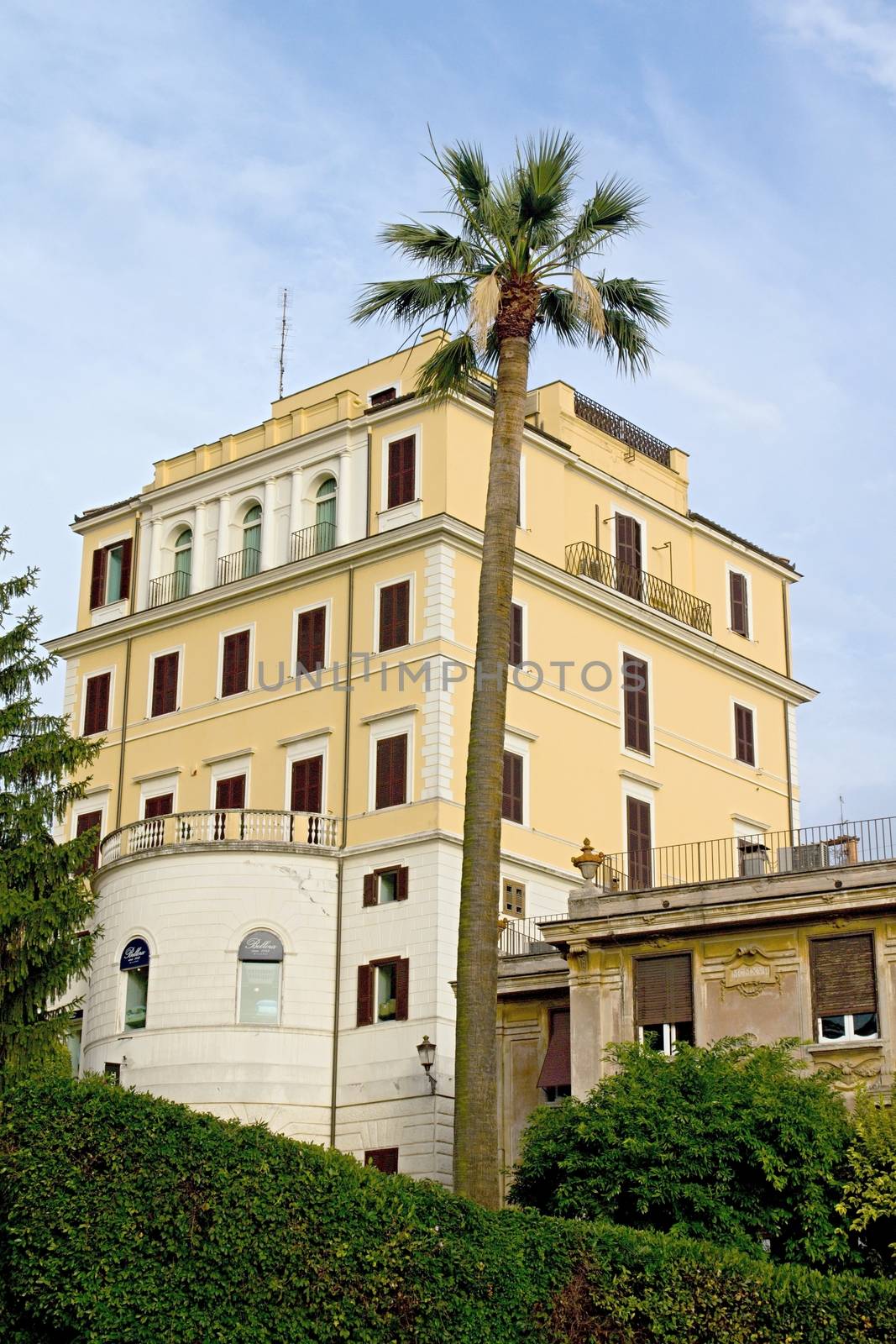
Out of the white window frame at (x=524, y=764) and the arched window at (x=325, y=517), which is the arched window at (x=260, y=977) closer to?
the white window frame at (x=524, y=764)

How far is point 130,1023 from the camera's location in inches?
1624

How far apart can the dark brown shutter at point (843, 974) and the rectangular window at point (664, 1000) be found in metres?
2.19

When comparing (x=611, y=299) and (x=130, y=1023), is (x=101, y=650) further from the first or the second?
(x=611, y=299)

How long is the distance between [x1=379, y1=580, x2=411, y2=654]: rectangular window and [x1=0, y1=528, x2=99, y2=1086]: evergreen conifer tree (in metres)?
7.90

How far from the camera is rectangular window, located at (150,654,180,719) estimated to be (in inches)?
1892

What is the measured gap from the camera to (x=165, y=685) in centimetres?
4841

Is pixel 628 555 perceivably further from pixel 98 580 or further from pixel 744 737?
pixel 98 580

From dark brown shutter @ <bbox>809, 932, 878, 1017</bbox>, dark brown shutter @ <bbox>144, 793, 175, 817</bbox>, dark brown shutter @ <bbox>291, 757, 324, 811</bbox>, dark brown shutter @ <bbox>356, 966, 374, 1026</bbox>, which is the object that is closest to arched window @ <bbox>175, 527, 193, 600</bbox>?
dark brown shutter @ <bbox>144, 793, 175, 817</bbox>

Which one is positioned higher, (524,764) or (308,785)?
(524,764)

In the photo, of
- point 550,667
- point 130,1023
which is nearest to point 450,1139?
point 130,1023

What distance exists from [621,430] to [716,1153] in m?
26.5

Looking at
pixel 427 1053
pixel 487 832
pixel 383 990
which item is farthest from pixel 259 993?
pixel 487 832

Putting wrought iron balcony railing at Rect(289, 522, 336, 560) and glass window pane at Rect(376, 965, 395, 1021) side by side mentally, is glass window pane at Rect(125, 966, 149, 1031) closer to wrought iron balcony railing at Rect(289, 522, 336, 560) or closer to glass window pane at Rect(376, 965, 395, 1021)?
glass window pane at Rect(376, 965, 395, 1021)

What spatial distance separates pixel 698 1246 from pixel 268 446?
89.0 ft
